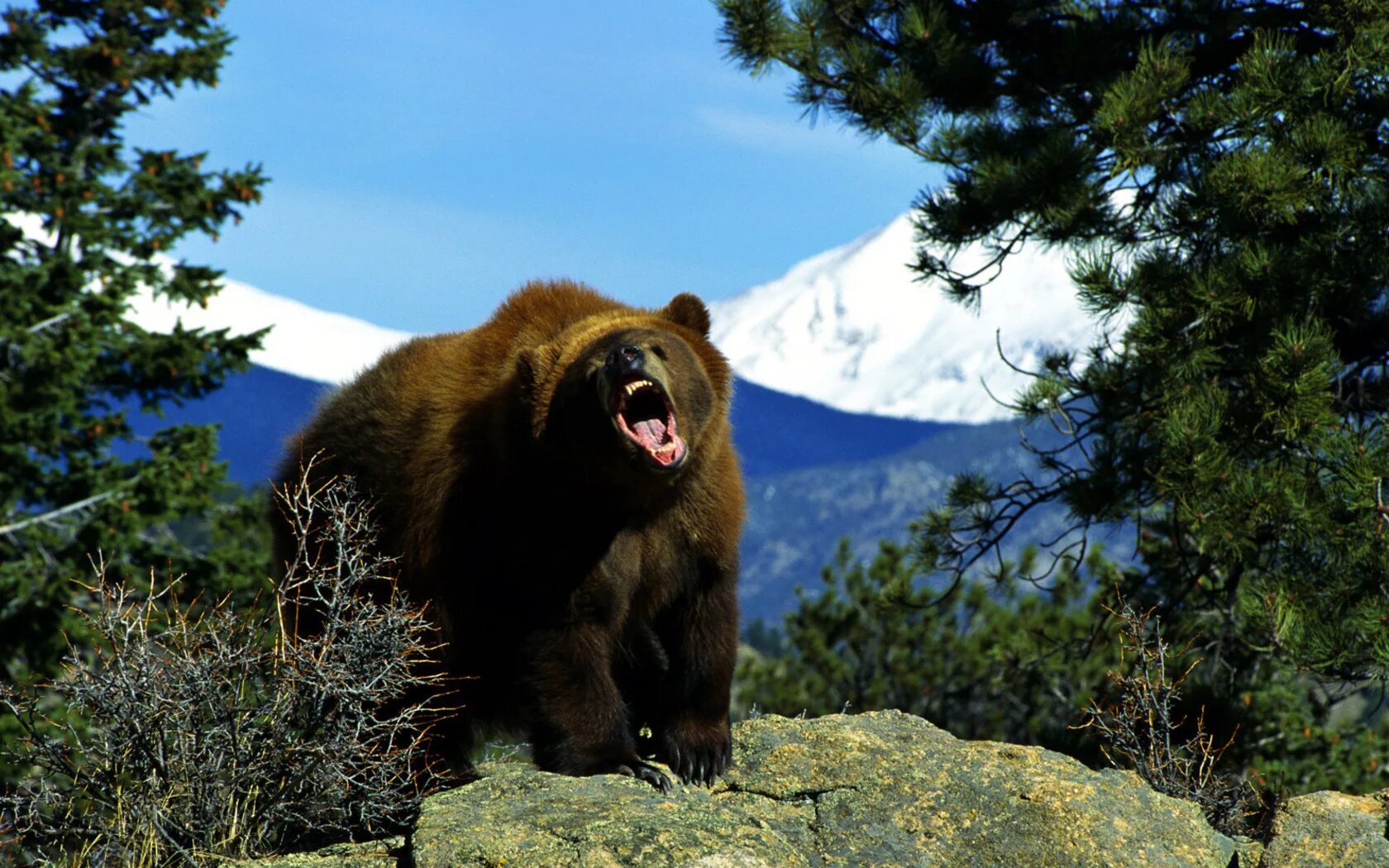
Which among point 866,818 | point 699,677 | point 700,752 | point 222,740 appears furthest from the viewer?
point 699,677

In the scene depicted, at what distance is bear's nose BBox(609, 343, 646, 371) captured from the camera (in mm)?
4477

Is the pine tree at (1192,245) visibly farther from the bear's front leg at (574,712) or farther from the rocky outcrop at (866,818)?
the bear's front leg at (574,712)

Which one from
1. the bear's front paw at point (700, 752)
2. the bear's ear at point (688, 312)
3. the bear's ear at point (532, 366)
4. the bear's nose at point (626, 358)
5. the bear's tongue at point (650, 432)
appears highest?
the bear's ear at point (688, 312)

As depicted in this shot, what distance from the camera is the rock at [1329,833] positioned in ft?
14.8

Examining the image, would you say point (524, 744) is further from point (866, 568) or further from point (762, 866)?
point (866, 568)

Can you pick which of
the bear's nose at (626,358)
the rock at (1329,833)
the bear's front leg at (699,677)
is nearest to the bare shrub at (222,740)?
the bear's front leg at (699,677)

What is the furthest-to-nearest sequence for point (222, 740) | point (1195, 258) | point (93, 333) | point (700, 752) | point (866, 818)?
point (93, 333) → point (1195, 258) → point (700, 752) → point (222, 740) → point (866, 818)

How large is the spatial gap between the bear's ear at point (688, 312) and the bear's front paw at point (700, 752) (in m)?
1.42

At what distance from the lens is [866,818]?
4223 millimetres

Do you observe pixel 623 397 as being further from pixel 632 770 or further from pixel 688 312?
pixel 632 770

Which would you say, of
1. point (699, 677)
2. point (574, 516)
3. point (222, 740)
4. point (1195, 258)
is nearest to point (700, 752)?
point (699, 677)

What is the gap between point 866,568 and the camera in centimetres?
1555

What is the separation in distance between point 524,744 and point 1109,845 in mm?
2062

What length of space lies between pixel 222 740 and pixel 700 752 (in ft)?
5.02
